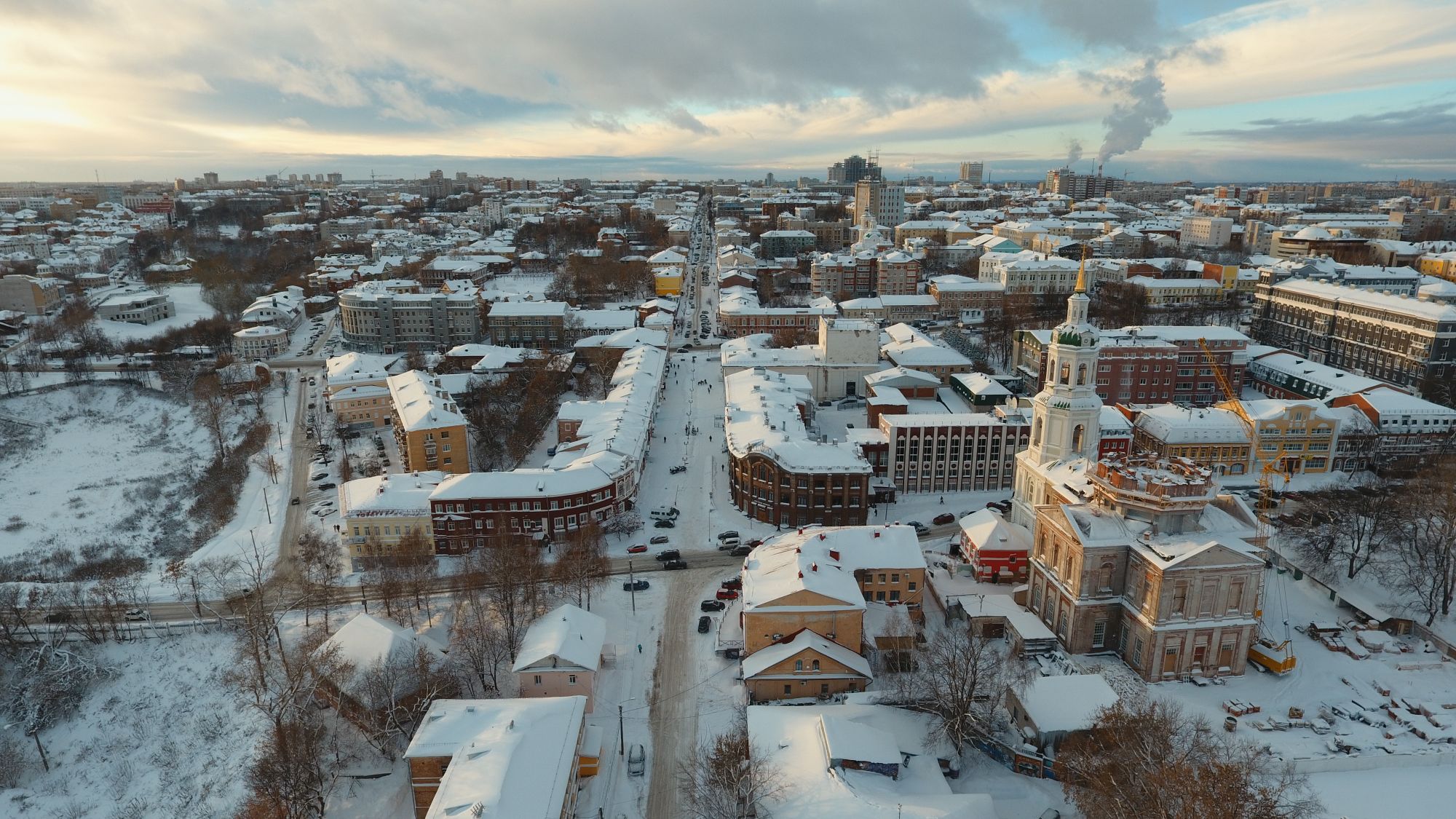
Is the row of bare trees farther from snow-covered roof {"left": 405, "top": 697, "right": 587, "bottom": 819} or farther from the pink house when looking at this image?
snow-covered roof {"left": 405, "top": 697, "right": 587, "bottom": 819}

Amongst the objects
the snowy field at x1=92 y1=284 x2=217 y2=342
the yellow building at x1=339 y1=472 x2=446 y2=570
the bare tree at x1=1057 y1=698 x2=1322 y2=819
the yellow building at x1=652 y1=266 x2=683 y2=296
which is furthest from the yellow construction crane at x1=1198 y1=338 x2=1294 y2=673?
the snowy field at x1=92 y1=284 x2=217 y2=342

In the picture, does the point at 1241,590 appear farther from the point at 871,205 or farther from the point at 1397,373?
the point at 871,205

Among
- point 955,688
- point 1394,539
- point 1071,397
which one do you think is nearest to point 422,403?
point 1071,397

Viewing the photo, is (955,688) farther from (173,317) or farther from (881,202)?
(881,202)

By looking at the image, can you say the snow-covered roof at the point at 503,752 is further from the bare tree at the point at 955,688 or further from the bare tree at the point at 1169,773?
the bare tree at the point at 1169,773

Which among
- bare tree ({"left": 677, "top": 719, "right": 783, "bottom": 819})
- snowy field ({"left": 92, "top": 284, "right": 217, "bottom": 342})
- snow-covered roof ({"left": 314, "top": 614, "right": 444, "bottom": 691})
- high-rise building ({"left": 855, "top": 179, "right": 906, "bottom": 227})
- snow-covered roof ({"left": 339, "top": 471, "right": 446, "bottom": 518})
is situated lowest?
bare tree ({"left": 677, "top": 719, "right": 783, "bottom": 819})

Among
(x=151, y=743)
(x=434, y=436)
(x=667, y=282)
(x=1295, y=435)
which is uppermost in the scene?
(x=667, y=282)
